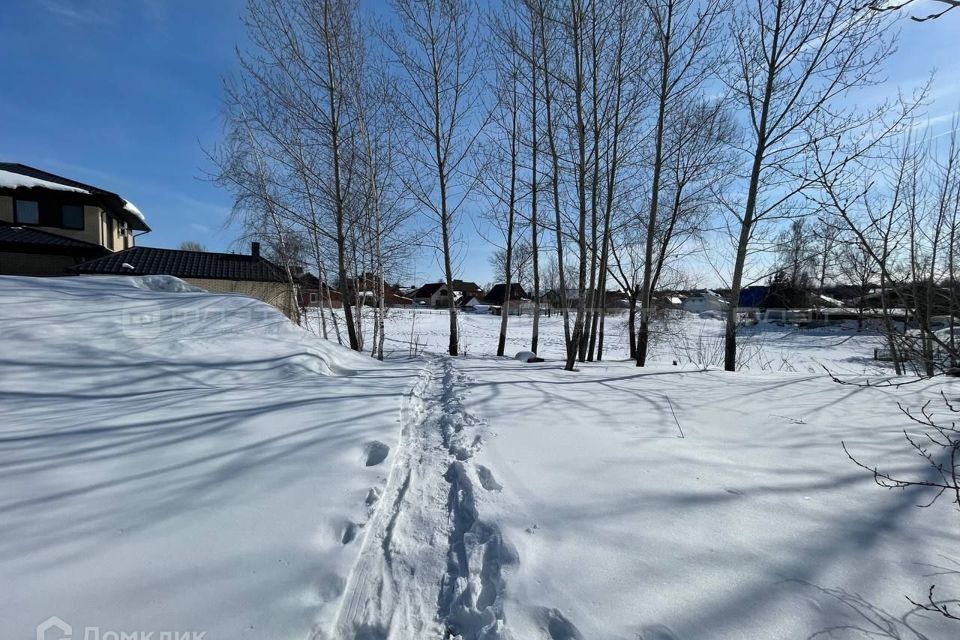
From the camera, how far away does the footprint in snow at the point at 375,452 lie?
3002 mm

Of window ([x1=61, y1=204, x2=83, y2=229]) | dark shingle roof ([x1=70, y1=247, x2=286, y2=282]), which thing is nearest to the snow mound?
dark shingle roof ([x1=70, y1=247, x2=286, y2=282])

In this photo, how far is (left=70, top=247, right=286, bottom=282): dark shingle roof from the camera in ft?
53.4

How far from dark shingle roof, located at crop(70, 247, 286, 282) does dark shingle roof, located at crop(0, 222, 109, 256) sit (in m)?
0.97

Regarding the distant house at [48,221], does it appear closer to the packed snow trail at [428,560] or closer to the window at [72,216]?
the window at [72,216]

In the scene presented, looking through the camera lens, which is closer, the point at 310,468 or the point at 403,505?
→ the point at 403,505

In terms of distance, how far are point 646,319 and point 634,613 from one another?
30.1 feet

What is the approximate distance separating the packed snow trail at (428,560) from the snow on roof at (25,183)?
24420 millimetres

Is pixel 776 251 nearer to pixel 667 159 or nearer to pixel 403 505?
pixel 667 159

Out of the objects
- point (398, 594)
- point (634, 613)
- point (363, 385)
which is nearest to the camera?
Answer: point (634, 613)

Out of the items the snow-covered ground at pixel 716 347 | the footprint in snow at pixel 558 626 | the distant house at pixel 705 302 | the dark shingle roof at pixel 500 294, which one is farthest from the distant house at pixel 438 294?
the footprint in snow at pixel 558 626

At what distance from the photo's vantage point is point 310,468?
8.87ft

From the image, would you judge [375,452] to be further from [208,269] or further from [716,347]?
[208,269]

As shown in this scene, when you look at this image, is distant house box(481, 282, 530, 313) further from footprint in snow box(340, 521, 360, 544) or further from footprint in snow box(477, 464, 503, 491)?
footprint in snow box(340, 521, 360, 544)

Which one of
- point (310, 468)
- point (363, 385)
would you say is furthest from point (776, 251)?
point (310, 468)
